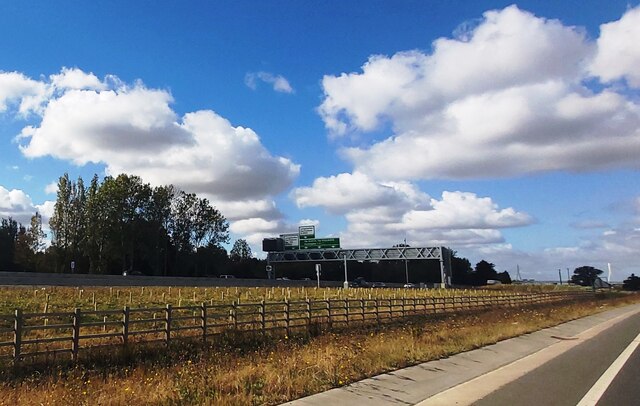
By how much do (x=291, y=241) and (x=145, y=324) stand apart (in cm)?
7746

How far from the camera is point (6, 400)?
891 cm

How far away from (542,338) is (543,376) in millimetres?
10645

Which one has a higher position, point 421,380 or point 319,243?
point 319,243

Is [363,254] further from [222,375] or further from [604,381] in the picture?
[222,375]

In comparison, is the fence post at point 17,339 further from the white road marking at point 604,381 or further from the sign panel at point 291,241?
the sign panel at point 291,241

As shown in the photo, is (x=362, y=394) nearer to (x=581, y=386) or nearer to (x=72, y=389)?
(x=581, y=386)

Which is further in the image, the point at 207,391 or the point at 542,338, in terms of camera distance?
the point at 542,338

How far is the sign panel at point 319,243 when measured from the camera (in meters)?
93.9

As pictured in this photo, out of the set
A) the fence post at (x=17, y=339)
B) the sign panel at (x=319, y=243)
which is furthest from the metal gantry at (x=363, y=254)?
the fence post at (x=17, y=339)

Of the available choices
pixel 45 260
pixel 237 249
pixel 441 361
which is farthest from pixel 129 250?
pixel 441 361

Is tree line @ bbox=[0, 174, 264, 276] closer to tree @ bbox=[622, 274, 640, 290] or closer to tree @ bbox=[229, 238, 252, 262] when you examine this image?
tree @ bbox=[229, 238, 252, 262]

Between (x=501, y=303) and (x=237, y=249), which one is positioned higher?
(x=237, y=249)

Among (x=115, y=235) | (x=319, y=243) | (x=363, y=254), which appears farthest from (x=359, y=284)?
(x=115, y=235)

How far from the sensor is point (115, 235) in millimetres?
87625
